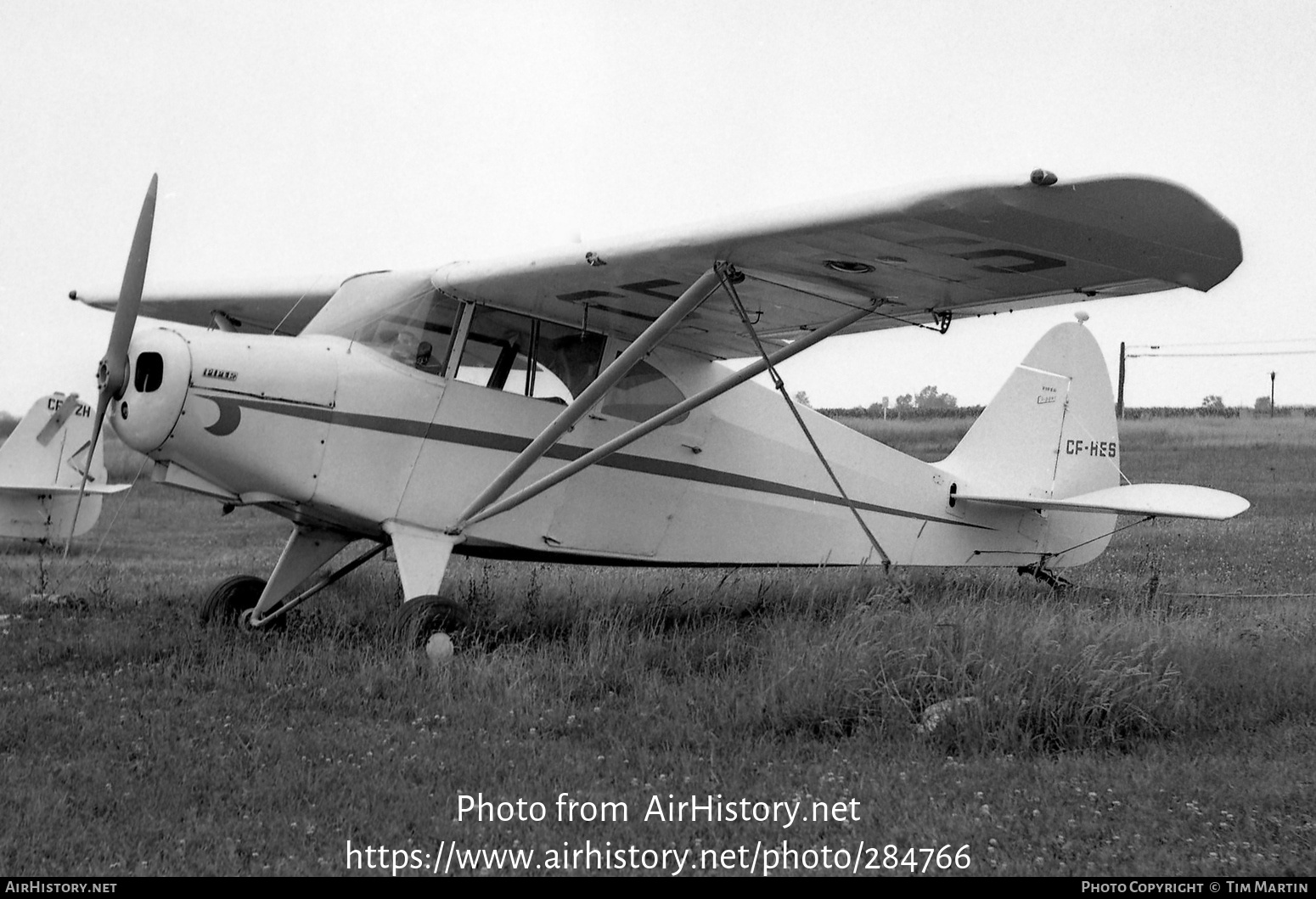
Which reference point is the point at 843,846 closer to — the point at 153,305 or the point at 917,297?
the point at 917,297

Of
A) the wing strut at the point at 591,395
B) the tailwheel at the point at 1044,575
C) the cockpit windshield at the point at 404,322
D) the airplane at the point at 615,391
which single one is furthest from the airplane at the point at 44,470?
the tailwheel at the point at 1044,575

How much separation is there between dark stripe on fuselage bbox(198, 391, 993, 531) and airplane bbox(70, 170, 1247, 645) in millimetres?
14

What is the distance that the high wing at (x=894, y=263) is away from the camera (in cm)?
507

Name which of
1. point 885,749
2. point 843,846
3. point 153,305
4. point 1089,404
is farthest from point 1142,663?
point 153,305

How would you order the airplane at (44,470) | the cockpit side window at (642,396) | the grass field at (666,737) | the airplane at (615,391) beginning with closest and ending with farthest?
the grass field at (666,737) → the airplane at (615,391) → the cockpit side window at (642,396) → the airplane at (44,470)

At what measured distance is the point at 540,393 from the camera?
7695 mm

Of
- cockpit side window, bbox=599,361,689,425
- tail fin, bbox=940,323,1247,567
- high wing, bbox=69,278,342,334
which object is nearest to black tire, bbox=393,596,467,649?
cockpit side window, bbox=599,361,689,425

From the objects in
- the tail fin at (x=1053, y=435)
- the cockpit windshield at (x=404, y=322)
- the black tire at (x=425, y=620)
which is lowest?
the black tire at (x=425, y=620)

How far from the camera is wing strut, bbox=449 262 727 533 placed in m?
6.65

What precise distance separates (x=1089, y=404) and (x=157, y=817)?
8.76m

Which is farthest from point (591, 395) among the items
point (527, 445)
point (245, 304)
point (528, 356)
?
point (245, 304)

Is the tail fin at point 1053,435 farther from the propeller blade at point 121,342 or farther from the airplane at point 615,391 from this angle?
the propeller blade at point 121,342

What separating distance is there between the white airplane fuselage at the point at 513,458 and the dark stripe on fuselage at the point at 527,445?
0.4 inches

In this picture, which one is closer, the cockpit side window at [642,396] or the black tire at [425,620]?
the black tire at [425,620]
